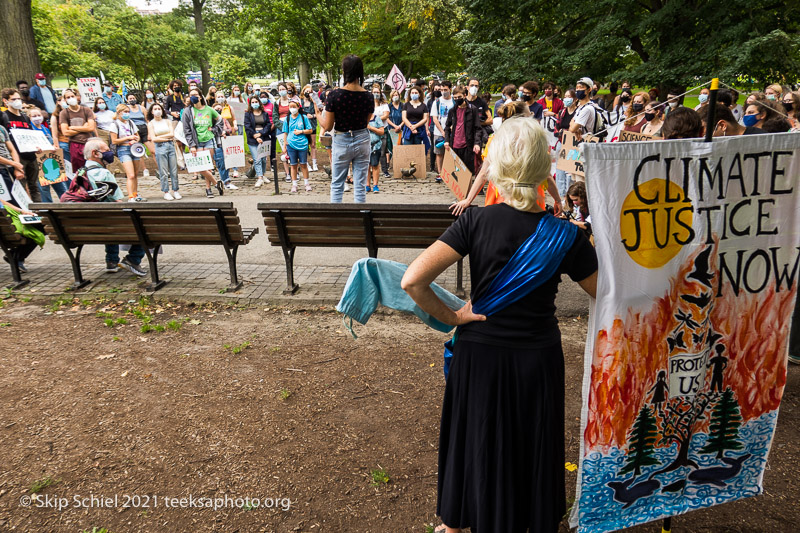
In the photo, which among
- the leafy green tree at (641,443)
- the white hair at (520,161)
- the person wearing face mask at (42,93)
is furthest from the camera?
the person wearing face mask at (42,93)

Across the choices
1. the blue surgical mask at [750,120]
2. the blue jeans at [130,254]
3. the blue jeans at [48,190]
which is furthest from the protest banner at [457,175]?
the blue jeans at [48,190]

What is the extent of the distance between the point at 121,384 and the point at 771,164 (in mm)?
4595

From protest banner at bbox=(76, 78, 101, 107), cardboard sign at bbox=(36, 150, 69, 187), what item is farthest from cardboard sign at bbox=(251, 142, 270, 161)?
protest banner at bbox=(76, 78, 101, 107)

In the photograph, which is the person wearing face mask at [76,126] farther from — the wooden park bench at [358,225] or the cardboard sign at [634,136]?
the cardboard sign at [634,136]

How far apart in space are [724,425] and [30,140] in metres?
10.6

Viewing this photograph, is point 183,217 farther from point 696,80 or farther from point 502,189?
point 696,80

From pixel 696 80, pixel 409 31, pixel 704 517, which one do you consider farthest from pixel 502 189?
pixel 409 31

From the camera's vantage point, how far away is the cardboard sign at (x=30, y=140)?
9.18 meters

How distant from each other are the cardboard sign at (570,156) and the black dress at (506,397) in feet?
18.8

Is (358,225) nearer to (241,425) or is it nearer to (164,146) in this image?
(241,425)

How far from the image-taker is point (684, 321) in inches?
93.2

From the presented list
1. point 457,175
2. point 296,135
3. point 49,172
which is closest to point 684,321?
point 457,175

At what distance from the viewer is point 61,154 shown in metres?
10.9

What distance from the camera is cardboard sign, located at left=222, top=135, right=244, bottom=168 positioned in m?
11.9
